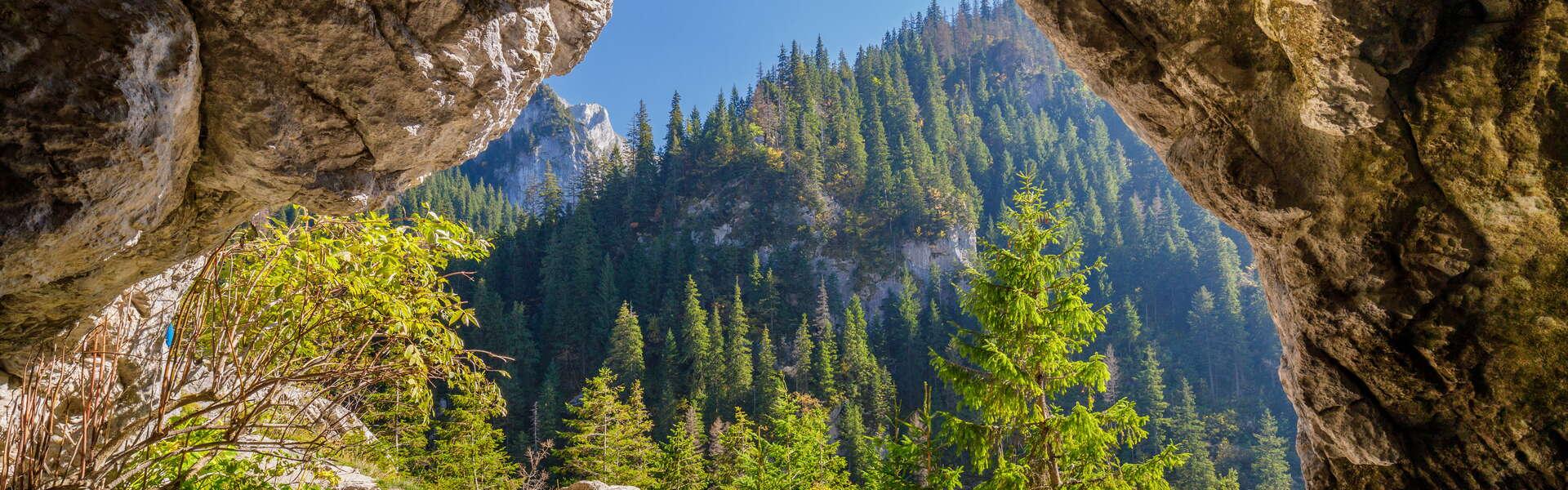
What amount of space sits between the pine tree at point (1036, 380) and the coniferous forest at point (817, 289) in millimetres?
9791

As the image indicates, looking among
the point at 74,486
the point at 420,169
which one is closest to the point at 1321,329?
the point at 420,169

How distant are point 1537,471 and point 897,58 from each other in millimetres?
100931

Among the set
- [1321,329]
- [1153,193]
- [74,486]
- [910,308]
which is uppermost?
[1153,193]

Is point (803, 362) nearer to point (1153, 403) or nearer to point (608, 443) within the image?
point (1153, 403)

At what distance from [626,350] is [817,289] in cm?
2497

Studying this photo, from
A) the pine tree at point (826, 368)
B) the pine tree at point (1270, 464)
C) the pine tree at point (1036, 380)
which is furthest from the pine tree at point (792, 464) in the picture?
the pine tree at point (1270, 464)

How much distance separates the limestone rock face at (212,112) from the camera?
2.39m

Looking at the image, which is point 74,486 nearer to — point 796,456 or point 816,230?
point 796,456

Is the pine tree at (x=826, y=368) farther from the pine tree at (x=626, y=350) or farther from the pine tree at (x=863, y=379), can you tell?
the pine tree at (x=626, y=350)

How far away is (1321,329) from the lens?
470 centimetres

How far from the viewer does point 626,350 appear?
43969 mm

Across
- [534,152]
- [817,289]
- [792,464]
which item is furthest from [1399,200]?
[534,152]

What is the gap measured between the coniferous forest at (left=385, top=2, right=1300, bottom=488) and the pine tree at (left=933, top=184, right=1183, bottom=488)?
9791mm

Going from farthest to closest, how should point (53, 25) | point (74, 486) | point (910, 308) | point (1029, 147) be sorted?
1. point (1029, 147)
2. point (910, 308)
3. point (74, 486)
4. point (53, 25)
